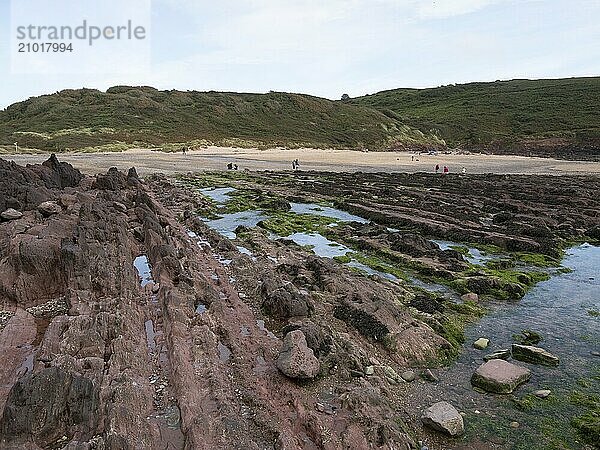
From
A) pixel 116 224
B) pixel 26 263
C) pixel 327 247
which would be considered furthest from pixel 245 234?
pixel 26 263

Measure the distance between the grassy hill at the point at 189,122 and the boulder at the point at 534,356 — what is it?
7874 cm

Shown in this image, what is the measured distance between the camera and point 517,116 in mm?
140375

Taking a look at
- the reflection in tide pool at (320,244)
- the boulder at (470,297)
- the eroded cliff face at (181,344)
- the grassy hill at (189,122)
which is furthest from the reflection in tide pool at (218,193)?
the grassy hill at (189,122)

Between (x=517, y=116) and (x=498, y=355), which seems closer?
(x=498, y=355)

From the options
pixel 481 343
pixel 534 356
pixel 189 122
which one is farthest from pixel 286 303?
pixel 189 122

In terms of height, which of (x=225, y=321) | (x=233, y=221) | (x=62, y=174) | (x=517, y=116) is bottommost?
(x=225, y=321)

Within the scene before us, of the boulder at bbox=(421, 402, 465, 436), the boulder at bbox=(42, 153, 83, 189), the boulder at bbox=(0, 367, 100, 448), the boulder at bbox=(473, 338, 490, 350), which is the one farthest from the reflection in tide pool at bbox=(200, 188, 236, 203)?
the boulder at bbox=(421, 402, 465, 436)

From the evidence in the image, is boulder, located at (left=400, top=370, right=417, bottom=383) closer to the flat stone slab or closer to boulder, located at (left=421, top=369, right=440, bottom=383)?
boulder, located at (left=421, top=369, right=440, bottom=383)

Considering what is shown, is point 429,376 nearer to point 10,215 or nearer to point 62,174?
point 10,215

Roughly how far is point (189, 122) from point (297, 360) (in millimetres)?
105157

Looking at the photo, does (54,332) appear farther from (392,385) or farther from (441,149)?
(441,149)

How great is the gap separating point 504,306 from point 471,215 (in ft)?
55.0

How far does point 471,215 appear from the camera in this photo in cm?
3116

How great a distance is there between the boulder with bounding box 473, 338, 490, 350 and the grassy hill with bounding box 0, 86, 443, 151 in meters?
77.7
